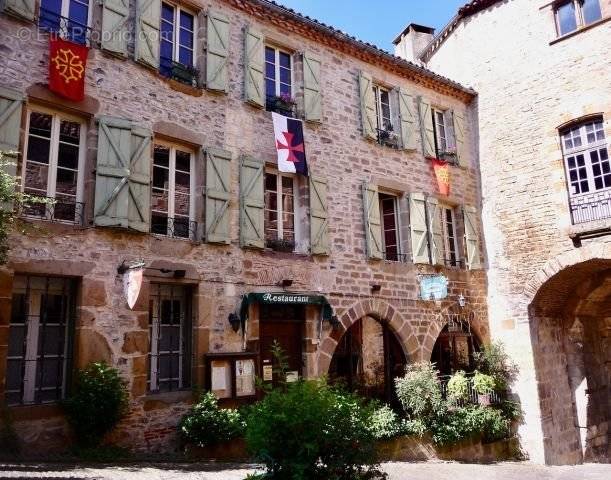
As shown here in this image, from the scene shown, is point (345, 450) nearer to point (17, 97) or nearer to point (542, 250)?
point (17, 97)

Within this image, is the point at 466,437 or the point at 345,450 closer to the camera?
the point at 345,450

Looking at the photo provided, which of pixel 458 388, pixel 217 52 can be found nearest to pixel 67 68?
pixel 217 52

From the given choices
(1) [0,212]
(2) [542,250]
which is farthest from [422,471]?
(1) [0,212]

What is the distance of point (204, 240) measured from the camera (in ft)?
24.4

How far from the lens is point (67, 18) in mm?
6879

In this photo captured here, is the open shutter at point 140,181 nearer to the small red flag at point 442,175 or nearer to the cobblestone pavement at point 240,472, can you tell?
the cobblestone pavement at point 240,472

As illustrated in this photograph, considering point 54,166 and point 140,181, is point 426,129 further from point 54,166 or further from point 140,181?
point 54,166

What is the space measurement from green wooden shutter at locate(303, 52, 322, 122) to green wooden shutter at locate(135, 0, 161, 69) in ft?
8.95

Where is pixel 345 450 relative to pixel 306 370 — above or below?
below

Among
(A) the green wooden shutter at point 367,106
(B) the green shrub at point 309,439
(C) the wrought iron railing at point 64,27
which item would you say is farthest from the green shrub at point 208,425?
(A) the green wooden shutter at point 367,106

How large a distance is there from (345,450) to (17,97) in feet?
17.6

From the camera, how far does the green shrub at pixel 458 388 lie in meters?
9.35

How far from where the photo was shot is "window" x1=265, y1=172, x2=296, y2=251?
8.48 meters

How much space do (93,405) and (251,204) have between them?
3572 millimetres
